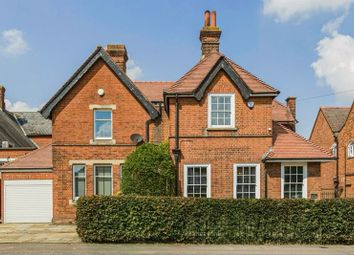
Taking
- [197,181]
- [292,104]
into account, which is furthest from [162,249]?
[292,104]

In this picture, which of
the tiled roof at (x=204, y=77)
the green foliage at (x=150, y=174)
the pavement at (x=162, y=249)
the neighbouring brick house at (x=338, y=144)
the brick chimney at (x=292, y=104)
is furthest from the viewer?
the neighbouring brick house at (x=338, y=144)

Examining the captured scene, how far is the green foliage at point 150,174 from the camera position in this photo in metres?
18.1

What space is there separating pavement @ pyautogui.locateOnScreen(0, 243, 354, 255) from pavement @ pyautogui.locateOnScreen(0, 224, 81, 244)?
91 cm

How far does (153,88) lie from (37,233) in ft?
41.9

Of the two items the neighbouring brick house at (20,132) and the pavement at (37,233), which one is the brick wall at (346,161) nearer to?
the pavement at (37,233)

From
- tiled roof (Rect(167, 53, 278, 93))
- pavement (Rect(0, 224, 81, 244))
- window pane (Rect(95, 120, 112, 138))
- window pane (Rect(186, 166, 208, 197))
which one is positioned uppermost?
tiled roof (Rect(167, 53, 278, 93))

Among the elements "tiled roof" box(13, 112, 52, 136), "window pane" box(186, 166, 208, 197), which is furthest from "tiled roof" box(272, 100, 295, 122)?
"tiled roof" box(13, 112, 52, 136)

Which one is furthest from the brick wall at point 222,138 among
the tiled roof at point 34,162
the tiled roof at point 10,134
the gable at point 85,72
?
the tiled roof at point 10,134

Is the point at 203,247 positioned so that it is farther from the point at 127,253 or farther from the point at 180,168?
the point at 180,168

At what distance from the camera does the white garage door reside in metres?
21.8

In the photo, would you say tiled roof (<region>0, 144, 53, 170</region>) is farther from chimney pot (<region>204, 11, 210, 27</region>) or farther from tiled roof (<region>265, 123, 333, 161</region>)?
tiled roof (<region>265, 123, 333, 161</region>)

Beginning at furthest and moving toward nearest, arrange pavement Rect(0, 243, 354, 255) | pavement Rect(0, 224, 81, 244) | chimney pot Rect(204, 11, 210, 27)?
1. chimney pot Rect(204, 11, 210, 27)
2. pavement Rect(0, 224, 81, 244)
3. pavement Rect(0, 243, 354, 255)

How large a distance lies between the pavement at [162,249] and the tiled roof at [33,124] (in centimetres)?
3244

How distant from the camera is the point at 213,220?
15.1m
